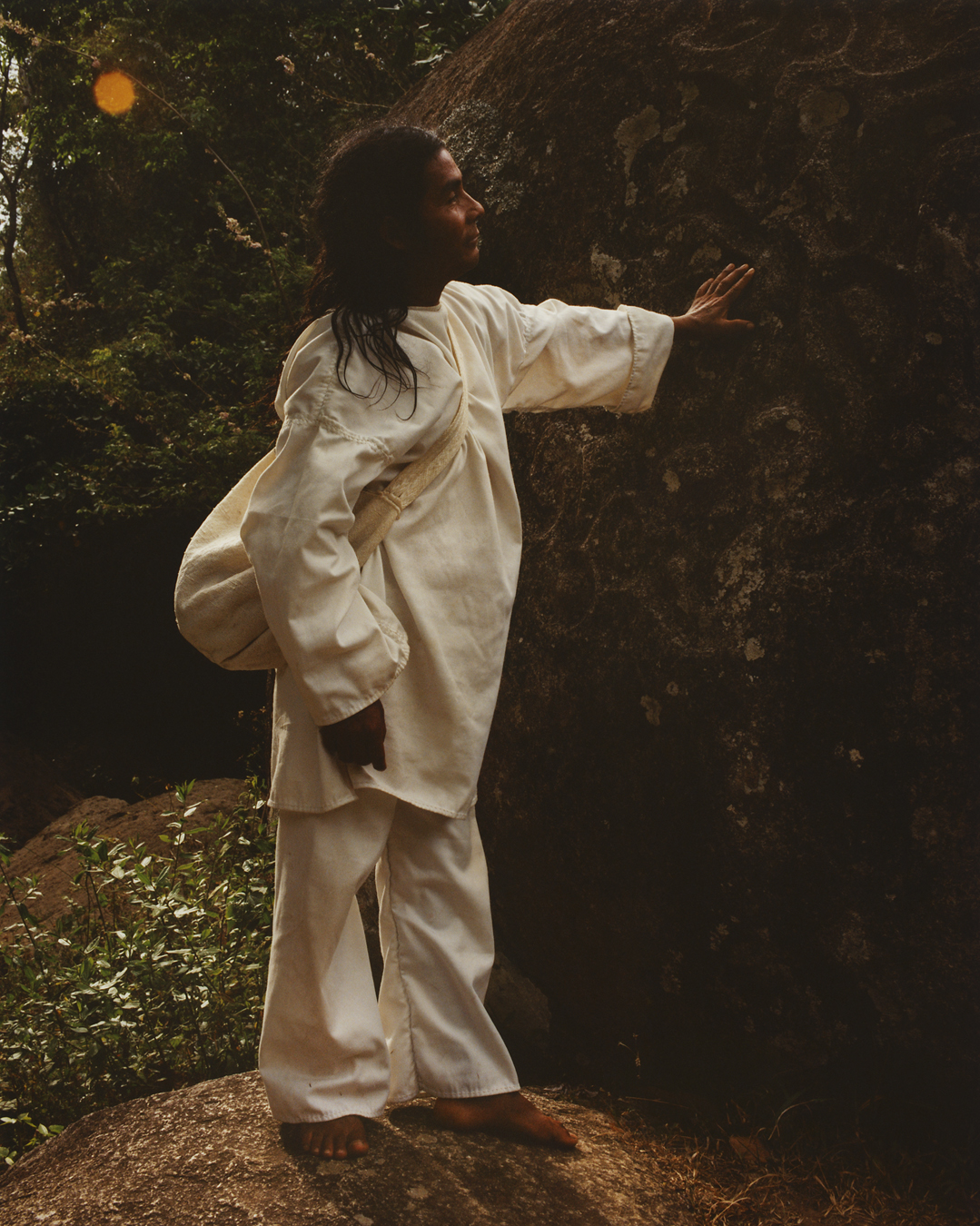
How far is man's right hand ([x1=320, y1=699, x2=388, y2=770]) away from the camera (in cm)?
187

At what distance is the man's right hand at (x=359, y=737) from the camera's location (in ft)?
6.14

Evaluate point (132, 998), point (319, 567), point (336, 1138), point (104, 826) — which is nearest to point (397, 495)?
point (319, 567)

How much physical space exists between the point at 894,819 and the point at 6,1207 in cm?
202

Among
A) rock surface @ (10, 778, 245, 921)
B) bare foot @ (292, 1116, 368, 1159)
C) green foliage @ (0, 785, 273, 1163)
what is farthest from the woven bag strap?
rock surface @ (10, 778, 245, 921)

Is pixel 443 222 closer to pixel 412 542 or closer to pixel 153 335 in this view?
pixel 412 542

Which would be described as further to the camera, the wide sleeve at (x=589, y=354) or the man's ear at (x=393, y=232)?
the wide sleeve at (x=589, y=354)

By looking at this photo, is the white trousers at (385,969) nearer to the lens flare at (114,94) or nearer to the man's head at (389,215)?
the man's head at (389,215)

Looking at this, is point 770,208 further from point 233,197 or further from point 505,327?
point 233,197

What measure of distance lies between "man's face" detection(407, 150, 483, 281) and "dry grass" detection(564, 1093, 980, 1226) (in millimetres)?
1992

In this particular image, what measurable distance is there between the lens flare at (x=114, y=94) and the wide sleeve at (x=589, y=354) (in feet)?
28.4

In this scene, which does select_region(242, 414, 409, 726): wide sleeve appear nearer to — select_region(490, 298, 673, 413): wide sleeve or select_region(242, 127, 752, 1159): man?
select_region(242, 127, 752, 1159): man

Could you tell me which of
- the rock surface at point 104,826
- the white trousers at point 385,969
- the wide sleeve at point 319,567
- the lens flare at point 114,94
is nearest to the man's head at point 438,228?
the wide sleeve at point 319,567

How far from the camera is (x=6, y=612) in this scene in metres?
6.23

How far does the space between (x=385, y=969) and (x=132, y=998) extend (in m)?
1.17
